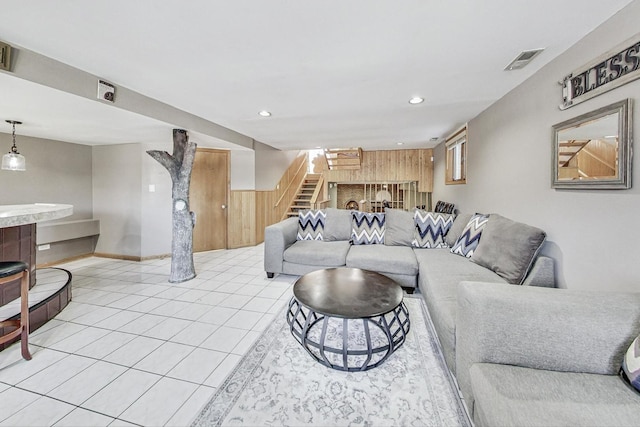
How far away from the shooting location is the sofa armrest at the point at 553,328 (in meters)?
1.06

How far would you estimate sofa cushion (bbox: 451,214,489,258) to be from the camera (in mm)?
2660

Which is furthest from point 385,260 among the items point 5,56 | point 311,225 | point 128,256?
point 128,256

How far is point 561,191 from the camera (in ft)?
6.23

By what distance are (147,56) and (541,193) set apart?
3337 mm

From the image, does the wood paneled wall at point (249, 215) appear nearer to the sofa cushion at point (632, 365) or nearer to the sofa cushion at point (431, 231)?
the sofa cushion at point (431, 231)

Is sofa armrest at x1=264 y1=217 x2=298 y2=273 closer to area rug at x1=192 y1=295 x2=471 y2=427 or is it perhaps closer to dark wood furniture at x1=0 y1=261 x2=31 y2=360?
area rug at x1=192 y1=295 x2=471 y2=427

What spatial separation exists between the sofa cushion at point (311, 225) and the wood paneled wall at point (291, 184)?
6.25 feet

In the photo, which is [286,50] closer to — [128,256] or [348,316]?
[348,316]

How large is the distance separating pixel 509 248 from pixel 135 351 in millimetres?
3051

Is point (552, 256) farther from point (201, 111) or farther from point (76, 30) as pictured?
point (201, 111)

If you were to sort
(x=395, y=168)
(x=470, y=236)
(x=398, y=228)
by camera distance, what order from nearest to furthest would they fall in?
(x=470, y=236) → (x=398, y=228) → (x=395, y=168)

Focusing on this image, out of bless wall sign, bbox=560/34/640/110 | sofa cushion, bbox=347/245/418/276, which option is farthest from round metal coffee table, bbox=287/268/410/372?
bless wall sign, bbox=560/34/640/110

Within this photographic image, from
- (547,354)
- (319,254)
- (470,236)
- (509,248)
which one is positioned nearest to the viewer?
(547,354)

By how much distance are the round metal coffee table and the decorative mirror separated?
4.71 ft
